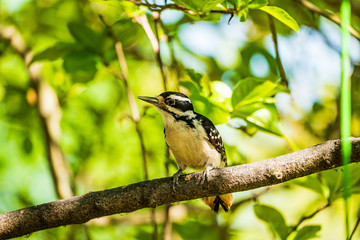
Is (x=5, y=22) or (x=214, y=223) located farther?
(x=5, y=22)

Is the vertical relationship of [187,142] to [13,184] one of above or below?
above

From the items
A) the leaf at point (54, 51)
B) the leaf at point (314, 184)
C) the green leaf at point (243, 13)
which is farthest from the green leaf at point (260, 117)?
the leaf at point (54, 51)

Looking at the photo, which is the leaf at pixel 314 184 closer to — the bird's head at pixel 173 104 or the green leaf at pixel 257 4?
the green leaf at pixel 257 4

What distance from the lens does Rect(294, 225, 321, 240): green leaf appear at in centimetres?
239

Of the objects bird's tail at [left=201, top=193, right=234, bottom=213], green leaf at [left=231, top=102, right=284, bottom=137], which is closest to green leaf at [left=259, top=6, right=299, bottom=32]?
green leaf at [left=231, top=102, right=284, bottom=137]

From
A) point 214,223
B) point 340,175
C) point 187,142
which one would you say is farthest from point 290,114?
point 340,175

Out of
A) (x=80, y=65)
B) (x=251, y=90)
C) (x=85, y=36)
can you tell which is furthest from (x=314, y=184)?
(x=85, y=36)

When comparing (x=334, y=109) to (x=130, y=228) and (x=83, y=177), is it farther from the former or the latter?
(x=83, y=177)

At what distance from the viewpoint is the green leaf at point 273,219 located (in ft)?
8.13

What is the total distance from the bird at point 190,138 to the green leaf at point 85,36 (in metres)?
0.51

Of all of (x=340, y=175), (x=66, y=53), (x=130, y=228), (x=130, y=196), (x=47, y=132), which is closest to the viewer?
(x=130, y=196)

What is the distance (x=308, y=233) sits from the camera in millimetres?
2412

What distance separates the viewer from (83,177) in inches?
177

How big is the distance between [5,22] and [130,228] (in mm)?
2578
